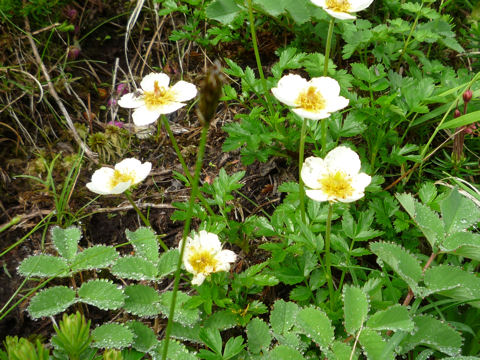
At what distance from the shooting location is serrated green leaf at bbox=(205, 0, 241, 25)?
204 centimetres

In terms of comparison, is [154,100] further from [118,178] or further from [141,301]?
[141,301]

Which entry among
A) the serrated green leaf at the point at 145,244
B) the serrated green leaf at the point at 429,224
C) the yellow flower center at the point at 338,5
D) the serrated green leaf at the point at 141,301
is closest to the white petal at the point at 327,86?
the yellow flower center at the point at 338,5

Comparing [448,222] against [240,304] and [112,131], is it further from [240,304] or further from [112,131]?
[112,131]

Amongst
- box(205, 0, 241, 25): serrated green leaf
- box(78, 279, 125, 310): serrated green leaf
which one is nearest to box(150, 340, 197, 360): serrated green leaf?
box(78, 279, 125, 310): serrated green leaf

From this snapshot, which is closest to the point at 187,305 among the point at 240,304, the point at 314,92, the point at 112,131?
the point at 240,304

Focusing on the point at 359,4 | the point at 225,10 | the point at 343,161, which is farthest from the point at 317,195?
the point at 225,10

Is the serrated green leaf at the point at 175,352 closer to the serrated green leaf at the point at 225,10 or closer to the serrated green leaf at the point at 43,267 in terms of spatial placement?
the serrated green leaf at the point at 43,267

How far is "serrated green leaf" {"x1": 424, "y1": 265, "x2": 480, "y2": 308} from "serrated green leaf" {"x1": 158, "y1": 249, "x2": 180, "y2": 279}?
811 mm

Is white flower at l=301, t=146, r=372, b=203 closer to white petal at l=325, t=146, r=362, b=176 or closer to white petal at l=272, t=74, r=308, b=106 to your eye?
white petal at l=325, t=146, r=362, b=176

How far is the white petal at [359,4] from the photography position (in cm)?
161

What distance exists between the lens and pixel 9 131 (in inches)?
96.3

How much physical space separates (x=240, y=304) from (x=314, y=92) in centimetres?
81

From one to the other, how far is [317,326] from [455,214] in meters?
0.57

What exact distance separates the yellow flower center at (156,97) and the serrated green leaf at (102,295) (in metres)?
0.65
